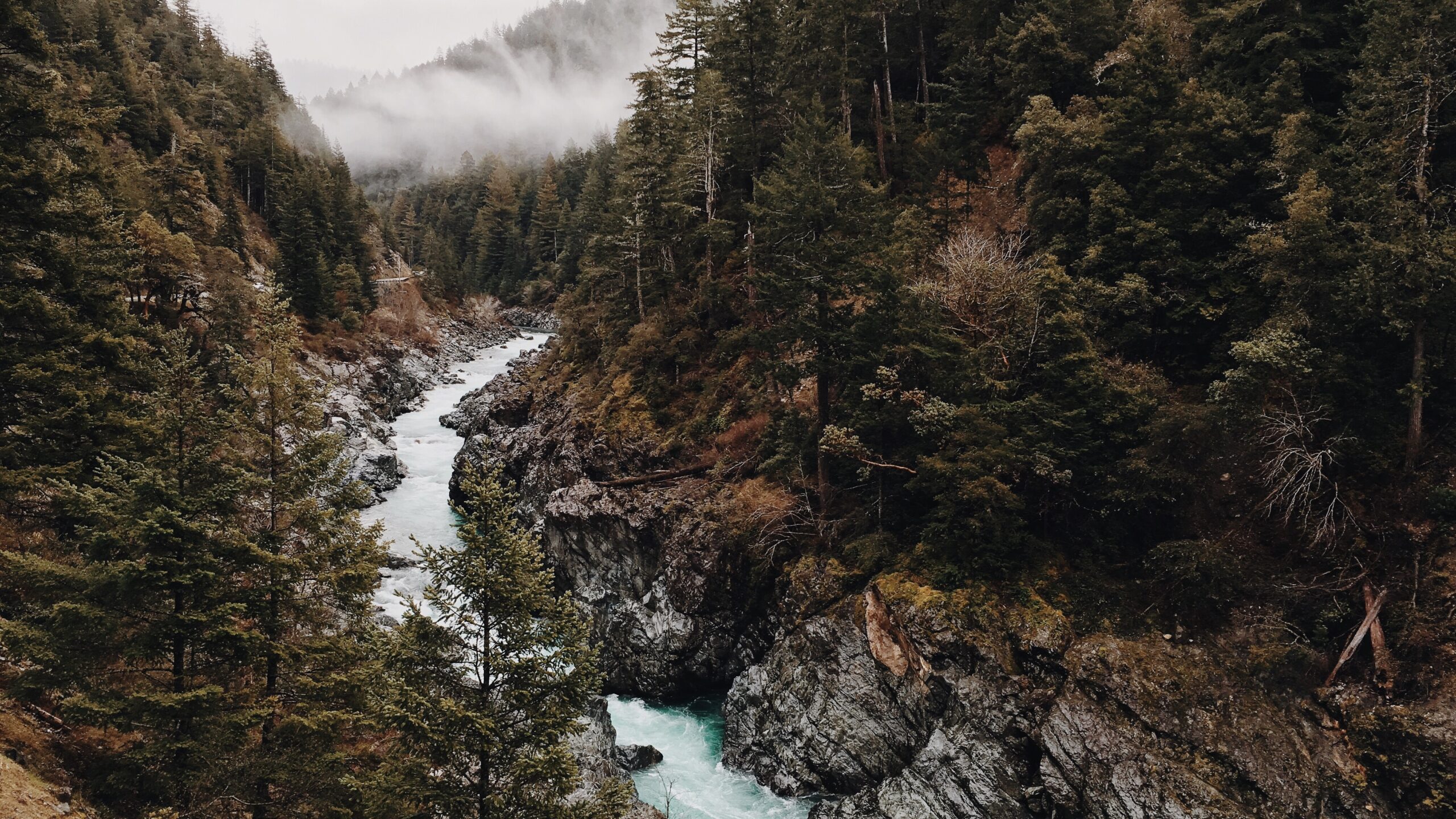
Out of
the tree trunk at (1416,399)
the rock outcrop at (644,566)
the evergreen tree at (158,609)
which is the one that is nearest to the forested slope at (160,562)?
the evergreen tree at (158,609)

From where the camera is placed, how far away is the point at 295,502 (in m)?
12.9

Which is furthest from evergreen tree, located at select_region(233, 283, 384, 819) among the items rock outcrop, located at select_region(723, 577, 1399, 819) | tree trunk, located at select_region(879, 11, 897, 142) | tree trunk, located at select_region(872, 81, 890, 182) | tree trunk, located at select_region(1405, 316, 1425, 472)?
tree trunk, located at select_region(879, 11, 897, 142)

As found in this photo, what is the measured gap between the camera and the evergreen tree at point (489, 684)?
9.91m

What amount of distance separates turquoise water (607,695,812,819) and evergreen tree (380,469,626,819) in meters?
9.26

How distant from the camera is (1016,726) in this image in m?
16.4

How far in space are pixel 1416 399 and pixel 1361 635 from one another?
18.4 ft

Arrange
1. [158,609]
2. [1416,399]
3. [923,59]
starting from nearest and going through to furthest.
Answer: [158,609], [1416,399], [923,59]

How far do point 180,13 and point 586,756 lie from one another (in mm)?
127888

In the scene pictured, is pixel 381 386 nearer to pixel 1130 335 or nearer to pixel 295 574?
pixel 295 574

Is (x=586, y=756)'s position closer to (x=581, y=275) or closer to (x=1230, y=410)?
(x=1230, y=410)

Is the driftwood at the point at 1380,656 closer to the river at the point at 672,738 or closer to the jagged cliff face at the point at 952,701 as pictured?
the jagged cliff face at the point at 952,701

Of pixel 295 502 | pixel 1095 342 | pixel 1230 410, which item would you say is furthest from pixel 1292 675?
pixel 295 502

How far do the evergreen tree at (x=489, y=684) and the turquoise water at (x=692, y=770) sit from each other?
9.26 meters

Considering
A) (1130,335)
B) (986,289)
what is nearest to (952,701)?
(1130,335)
